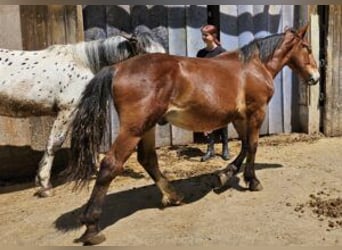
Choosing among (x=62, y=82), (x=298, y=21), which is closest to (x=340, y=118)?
(x=298, y=21)

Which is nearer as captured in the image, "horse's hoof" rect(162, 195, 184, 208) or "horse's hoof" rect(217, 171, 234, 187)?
"horse's hoof" rect(162, 195, 184, 208)

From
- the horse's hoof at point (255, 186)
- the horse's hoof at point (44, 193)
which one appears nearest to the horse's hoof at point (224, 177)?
the horse's hoof at point (255, 186)

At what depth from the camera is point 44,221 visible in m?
4.43

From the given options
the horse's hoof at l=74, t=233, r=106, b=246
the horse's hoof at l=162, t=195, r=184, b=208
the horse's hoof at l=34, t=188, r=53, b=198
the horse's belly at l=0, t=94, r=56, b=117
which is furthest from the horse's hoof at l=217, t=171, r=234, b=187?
the horse's belly at l=0, t=94, r=56, b=117

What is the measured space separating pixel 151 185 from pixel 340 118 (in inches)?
140

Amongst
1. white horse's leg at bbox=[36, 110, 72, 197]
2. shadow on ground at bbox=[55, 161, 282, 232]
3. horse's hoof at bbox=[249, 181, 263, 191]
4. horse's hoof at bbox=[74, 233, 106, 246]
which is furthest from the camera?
white horse's leg at bbox=[36, 110, 72, 197]

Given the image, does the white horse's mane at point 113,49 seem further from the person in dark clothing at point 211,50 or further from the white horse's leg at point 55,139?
the person in dark clothing at point 211,50

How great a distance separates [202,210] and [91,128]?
4.42ft

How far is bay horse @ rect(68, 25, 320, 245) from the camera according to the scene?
3855 millimetres

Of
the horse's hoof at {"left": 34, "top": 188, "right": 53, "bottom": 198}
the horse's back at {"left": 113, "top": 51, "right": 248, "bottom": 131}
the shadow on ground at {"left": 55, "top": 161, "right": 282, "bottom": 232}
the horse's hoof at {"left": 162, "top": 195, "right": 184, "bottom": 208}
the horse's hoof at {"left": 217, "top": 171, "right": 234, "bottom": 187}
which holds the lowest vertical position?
the horse's hoof at {"left": 34, "top": 188, "right": 53, "bottom": 198}

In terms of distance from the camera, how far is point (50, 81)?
5230 millimetres

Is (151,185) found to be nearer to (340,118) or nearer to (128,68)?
(128,68)

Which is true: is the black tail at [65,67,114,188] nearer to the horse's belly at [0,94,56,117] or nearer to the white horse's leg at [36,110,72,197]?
the white horse's leg at [36,110,72,197]

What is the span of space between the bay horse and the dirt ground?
24cm
